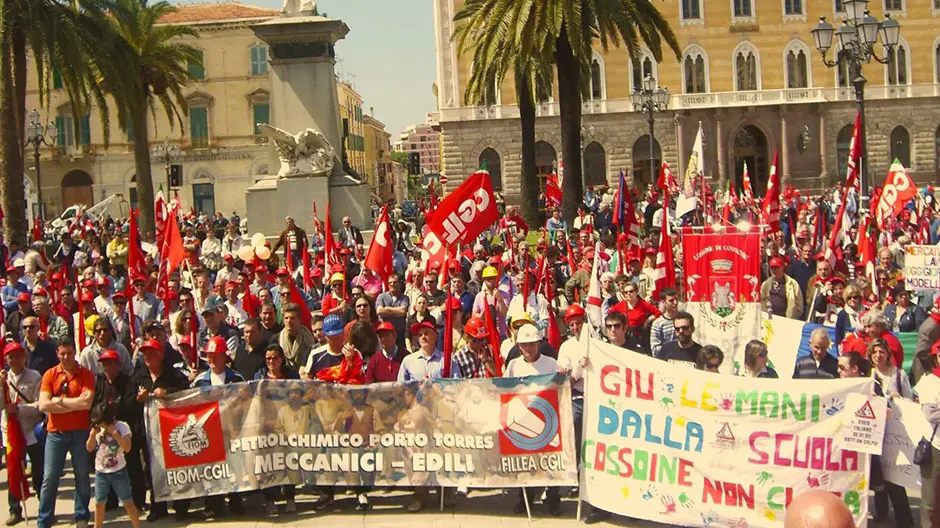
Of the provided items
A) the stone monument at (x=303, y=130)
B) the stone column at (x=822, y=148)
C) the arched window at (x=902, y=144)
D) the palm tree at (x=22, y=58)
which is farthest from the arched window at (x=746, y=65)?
the palm tree at (x=22, y=58)

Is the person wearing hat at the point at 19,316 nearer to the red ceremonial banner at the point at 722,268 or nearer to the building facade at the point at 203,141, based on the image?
the red ceremonial banner at the point at 722,268

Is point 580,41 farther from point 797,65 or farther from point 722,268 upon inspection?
point 797,65

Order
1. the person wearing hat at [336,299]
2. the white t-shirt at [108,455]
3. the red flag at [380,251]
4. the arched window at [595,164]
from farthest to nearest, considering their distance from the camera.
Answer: the arched window at [595,164] → the red flag at [380,251] → the person wearing hat at [336,299] → the white t-shirt at [108,455]

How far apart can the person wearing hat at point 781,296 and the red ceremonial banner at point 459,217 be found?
11.4 ft

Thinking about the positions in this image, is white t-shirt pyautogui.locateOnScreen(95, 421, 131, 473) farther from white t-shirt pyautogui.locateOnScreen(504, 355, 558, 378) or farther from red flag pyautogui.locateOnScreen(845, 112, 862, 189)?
red flag pyautogui.locateOnScreen(845, 112, 862, 189)

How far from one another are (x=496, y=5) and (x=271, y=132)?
310 inches

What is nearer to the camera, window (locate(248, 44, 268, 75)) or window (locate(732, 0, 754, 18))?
window (locate(732, 0, 754, 18))

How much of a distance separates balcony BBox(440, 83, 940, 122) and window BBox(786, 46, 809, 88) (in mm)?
608

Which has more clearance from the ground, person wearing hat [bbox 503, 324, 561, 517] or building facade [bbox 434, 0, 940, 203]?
building facade [bbox 434, 0, 940, 203]

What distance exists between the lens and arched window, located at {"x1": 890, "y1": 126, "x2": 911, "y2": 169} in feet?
197

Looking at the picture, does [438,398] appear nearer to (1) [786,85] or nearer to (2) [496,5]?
(2) [496,5]

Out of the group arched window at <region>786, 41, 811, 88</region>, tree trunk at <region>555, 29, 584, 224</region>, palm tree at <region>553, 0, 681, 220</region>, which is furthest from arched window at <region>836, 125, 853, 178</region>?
tree trunk at <region>555, 29, 584, 224</region>

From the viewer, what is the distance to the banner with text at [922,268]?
42.1 feet

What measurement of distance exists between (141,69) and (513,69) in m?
12.5
